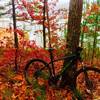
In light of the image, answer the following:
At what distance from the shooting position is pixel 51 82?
8469mm

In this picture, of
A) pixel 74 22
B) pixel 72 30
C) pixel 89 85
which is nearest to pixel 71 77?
pixel 89 85

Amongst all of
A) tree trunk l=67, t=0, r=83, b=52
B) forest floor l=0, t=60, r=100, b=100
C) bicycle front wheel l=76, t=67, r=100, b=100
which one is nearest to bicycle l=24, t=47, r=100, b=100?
bicycle front wheel l=76, t=67, r=100, b=100

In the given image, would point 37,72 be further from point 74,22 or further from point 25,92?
point 74,22

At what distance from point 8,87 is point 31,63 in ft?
3.66

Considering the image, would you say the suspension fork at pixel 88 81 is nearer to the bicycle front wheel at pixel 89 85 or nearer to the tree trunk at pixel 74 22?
the bicycle front wheel at pixel 89 85

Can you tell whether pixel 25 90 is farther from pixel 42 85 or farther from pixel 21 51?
pixel 21 51

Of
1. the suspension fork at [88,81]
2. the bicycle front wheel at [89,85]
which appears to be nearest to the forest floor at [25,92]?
the bicycle front wheel at [89,85]

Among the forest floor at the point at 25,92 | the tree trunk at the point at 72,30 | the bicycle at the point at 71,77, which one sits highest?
the tree trunk at the point at 72,30

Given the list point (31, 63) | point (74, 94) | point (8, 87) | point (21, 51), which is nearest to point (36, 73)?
point (31, 63)

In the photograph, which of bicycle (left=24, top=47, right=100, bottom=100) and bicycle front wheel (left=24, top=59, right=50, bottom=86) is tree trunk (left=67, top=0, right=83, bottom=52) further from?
bicycle front wheel (left=24, top=59, right=50, bottom=86)

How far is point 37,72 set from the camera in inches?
344

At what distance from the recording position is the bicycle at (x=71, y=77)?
7.43m

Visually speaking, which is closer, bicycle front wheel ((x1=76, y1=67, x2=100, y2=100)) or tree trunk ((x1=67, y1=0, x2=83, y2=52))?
bicycle front wheel ((x1=76, y1=67, x2=100, y2=100))

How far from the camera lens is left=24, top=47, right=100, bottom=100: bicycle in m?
7.43
